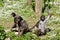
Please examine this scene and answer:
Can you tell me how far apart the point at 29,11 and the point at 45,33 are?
6801 mm

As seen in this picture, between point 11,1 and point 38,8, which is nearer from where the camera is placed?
point 38,8

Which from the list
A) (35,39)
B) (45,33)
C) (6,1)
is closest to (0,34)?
(35,39)

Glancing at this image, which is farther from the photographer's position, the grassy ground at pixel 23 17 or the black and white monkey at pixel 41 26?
the grassy ground at pixel 23 17

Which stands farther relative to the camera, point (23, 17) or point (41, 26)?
point (23, 17)

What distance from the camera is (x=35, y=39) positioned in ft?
22.5

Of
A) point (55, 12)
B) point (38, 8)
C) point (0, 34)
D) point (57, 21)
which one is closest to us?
point (0, 34)

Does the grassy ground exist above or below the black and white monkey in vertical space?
below

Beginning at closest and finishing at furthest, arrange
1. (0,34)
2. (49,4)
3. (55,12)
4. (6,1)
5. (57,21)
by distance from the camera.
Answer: (0,34) → (57,21) → (55,12) → (49,4) → (6,1)

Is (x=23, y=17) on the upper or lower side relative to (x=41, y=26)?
lower

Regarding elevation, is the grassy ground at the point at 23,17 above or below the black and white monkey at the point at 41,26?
below

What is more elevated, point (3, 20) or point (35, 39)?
point (35, 39)

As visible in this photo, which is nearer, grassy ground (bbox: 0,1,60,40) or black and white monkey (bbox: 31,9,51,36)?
black and white monkey (bbox: 31,9,51,36)

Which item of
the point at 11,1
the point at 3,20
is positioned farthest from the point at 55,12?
the point at 11,1

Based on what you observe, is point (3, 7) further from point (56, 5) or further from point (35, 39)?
point (35, 39)
